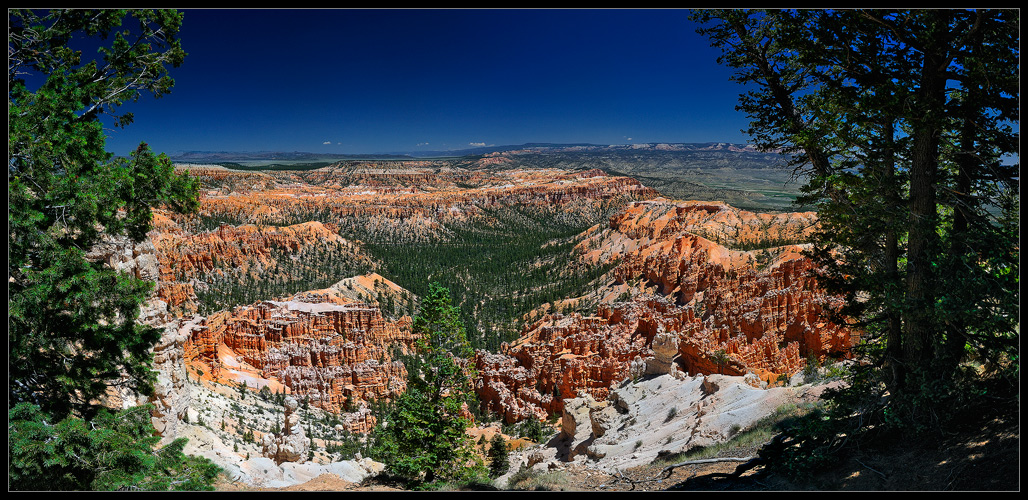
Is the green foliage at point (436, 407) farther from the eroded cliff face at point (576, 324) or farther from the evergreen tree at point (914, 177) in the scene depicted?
the evergreen tree at point (914, 177)

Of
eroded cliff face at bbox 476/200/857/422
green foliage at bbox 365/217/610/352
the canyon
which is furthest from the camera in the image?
green foliage at bbox 365/217/610/352

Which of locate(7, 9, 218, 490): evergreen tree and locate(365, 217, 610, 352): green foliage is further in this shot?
locate(365, 217, 610, 352): green foliage

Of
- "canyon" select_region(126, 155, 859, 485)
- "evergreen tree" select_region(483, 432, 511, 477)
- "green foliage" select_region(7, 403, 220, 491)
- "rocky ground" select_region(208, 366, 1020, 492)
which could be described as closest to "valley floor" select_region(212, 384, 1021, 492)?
"rocky ground" select_region(208, 366, 1020, 492)

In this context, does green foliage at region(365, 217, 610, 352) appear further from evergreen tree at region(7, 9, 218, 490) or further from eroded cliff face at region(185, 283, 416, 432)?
evergreen tree at region(7, 9, 218, 490)

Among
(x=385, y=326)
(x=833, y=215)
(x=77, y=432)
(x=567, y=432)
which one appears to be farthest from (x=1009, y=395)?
(x=385, y=326)

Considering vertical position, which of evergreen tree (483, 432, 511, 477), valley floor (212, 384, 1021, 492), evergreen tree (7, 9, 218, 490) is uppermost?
evergreen tree (7, 9, 218, 490)

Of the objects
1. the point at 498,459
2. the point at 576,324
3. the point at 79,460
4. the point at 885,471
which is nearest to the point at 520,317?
the point at 576,324

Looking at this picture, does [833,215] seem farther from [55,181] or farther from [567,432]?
[567,432]
